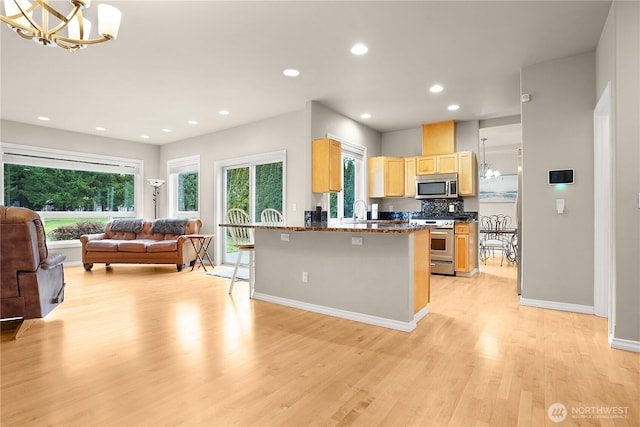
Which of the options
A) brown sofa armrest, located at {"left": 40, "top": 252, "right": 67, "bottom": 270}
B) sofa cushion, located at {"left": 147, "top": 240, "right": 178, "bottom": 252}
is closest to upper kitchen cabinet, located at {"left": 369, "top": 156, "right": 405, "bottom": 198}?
sofa cushion, located at {"left": 147, "top": 240, "right": 178, "bottom": 252}

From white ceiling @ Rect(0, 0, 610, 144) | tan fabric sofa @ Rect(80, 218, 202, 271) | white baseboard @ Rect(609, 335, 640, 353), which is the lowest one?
white baseboard @ Rect(609, 335, 640, 353)

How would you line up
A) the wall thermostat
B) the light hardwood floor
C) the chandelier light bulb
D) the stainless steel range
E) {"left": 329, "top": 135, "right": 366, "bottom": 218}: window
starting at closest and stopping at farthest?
the light hardwood floor, the chandelier light bulb, the wall thermostat, the stainless steel range, {"left": 329, "top": 135, "right": 366, "bottom": 218}: window

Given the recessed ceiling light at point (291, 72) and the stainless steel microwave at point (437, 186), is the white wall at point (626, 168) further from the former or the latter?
the stainless steel microwave at point (437, 186)

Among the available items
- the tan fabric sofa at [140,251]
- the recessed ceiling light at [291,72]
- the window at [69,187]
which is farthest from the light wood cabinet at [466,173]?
the window at [69,187]

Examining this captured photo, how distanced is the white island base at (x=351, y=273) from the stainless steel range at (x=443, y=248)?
90.6 inches

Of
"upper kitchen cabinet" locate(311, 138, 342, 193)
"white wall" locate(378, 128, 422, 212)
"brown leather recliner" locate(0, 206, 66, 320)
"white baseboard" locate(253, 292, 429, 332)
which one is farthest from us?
"white wall" locate(378, 128, 422, 212)

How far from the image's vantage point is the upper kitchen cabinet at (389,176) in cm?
650

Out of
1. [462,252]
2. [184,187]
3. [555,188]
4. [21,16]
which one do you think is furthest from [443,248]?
[184,187]

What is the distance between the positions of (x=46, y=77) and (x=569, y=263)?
6.22m

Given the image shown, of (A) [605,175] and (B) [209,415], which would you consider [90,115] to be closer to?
(B) [209,415]

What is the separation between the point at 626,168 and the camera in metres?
2.52

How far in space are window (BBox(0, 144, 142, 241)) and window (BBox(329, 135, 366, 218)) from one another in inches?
187

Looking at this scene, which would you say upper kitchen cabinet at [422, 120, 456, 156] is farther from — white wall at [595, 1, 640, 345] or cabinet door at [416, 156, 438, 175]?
white wall at [595, 1, 640, 345]

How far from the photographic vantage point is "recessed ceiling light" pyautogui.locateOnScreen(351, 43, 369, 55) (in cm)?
338
